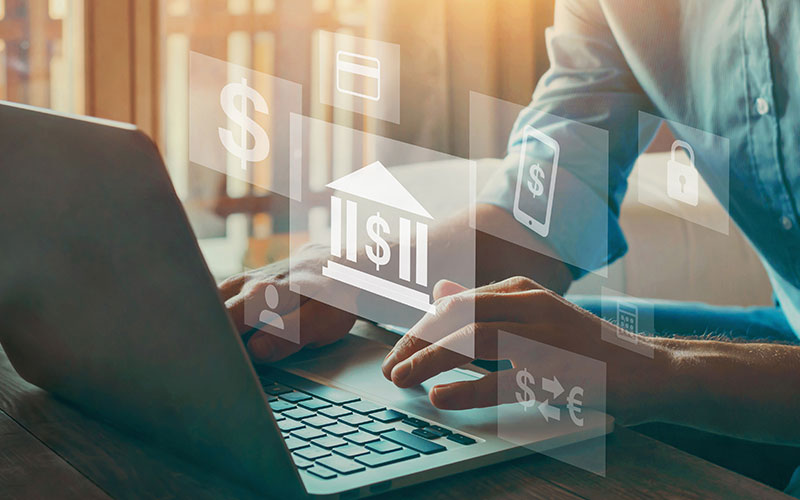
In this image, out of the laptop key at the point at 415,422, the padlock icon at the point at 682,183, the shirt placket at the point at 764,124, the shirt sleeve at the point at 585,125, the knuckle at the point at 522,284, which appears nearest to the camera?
the laptop key at the point at 415,422

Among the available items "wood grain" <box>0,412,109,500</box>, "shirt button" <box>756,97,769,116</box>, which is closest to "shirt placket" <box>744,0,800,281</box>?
"shirt button" <box>756,97,769,116</box>

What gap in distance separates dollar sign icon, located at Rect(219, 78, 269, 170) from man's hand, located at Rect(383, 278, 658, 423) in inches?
104

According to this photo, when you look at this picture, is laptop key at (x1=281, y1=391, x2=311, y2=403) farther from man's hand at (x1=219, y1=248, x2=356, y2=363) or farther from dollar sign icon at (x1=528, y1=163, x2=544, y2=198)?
dollar sign icon at (x1=528, y1=163, x2=544, y2=198)

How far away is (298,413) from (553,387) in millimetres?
157

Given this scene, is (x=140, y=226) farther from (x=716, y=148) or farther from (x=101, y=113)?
(x=101, y=113)

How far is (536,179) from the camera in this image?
39.0 inches

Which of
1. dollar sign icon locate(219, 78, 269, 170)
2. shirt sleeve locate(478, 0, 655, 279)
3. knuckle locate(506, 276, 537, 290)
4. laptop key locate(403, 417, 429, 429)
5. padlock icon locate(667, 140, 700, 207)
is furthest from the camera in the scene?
dollar sign icon locate(219, 78, 269, 170)

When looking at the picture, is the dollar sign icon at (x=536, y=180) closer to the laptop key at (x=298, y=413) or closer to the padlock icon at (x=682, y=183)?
the laptop key at (x=298, y=413)

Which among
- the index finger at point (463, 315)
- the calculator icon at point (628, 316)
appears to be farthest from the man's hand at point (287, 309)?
→ the calculator icon at point (628, 316)

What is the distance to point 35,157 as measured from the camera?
14.7 inches

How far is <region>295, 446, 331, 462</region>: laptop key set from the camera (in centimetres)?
38

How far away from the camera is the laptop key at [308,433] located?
407 millimetres

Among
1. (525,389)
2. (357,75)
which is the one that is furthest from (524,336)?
(357,75)

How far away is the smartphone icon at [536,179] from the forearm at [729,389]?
0.39 m
